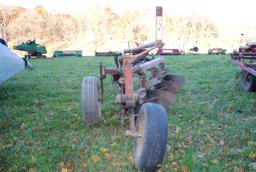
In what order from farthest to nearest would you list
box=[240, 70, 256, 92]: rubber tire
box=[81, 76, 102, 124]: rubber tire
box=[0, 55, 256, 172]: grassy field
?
box=[240, 70, 256, 92]: rubber tire, box=[81, 76, 102, 124]: rubber tire, box=[0, 55, 256, 172]: grassy field

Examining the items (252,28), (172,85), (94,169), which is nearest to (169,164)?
(94,169)

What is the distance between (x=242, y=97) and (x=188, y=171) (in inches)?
175

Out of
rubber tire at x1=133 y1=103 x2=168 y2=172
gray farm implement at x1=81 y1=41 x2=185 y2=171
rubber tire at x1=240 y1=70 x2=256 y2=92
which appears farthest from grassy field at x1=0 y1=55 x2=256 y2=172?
rubber tire at x1=133 y1=103 x2=168 y2=172

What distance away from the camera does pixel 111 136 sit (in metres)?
5.34

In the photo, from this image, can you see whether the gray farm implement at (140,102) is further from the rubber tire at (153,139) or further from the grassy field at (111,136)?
the grassy field at (111,136)

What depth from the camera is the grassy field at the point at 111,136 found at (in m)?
4.31

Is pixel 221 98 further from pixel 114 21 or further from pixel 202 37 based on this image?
pixel 114 21

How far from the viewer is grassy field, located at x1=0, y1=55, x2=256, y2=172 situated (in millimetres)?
4312

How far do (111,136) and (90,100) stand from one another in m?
0.69

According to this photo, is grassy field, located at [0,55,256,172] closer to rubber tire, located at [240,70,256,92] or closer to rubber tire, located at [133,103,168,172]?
rubber tire, located at [240,70,256,92]

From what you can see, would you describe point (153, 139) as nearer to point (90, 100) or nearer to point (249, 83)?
point (90, 100)

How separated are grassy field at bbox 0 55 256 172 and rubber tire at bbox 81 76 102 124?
25 centimetres

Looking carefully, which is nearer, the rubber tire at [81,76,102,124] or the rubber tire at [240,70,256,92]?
the rubber tire at [81,76,102,124]

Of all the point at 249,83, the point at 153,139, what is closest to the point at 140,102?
the point at 153,139
